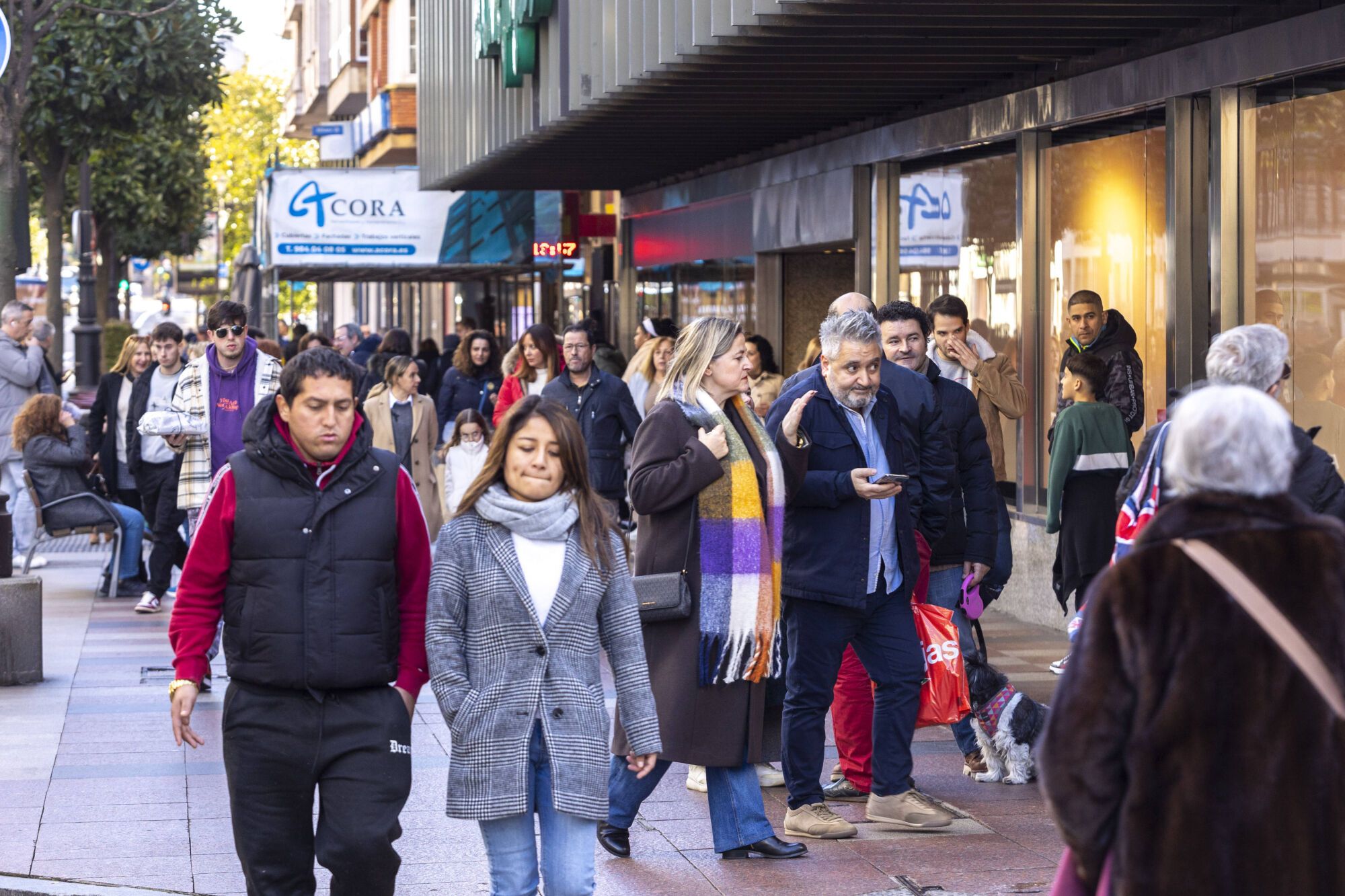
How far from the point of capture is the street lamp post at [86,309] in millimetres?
25906

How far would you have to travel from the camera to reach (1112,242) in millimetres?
11719

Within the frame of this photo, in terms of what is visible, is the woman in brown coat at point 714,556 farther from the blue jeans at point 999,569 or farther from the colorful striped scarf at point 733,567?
the blue jeans at point 999,569

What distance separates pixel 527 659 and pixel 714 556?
5.29 feet

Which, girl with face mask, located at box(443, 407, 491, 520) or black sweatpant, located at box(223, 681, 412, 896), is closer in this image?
black sweatpant, located at box(223, 681, 412, 896)

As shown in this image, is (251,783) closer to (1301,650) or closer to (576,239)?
(1301,650)

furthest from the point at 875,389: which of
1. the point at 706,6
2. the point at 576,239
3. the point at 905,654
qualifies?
the point at 576,239

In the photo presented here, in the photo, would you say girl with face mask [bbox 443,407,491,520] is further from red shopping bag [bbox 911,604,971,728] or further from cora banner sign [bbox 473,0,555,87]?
red shopping bag [bbox 911,604,971,728]

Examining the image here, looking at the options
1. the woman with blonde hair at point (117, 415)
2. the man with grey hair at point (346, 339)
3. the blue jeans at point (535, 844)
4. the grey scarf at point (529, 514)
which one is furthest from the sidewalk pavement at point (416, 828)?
the man with grey hair at point (346, 339)

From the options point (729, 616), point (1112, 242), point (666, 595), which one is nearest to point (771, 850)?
point (729, 616)

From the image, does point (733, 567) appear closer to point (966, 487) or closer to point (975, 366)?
point (966, 487)

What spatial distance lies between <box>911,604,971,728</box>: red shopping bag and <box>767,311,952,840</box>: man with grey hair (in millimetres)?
236

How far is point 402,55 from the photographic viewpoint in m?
34.5

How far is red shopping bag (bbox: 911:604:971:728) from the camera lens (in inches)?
277

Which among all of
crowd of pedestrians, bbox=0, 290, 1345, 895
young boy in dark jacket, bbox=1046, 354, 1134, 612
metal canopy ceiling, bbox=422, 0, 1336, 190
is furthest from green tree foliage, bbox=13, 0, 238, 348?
crowd of pedestrians, bbox=0, 290, 1345, 895
